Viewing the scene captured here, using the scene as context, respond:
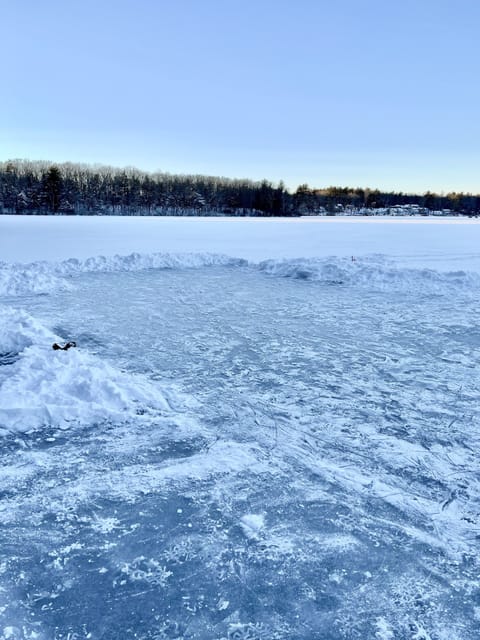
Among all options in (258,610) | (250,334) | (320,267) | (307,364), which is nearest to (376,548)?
(258,610)

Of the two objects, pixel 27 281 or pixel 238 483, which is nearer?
pixel 238 483

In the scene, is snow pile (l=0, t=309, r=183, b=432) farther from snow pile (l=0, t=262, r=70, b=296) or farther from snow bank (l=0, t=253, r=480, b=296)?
snow bank (l=0, t=253, r=480, b=296)

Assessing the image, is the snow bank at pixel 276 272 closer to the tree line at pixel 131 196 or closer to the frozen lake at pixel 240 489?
the frozen lake at pixel 240 489

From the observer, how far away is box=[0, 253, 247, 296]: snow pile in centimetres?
1073

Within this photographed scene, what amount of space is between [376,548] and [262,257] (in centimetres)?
1632

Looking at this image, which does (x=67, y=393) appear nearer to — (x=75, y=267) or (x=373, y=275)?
(x=75, y=267)

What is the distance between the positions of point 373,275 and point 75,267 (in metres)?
9.01

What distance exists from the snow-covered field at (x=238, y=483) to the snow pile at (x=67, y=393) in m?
0.02

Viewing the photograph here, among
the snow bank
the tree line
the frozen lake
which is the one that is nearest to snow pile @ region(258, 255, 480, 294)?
the snow bank

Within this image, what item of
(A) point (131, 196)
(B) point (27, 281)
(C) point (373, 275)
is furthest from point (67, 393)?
(A) point (131, 196)

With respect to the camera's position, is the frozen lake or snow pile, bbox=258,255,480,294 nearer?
the frozen lake

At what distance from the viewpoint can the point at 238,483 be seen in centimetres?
318

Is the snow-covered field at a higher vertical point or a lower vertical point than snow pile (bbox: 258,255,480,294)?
lower

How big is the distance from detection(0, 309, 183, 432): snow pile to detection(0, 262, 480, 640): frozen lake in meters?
0.02
